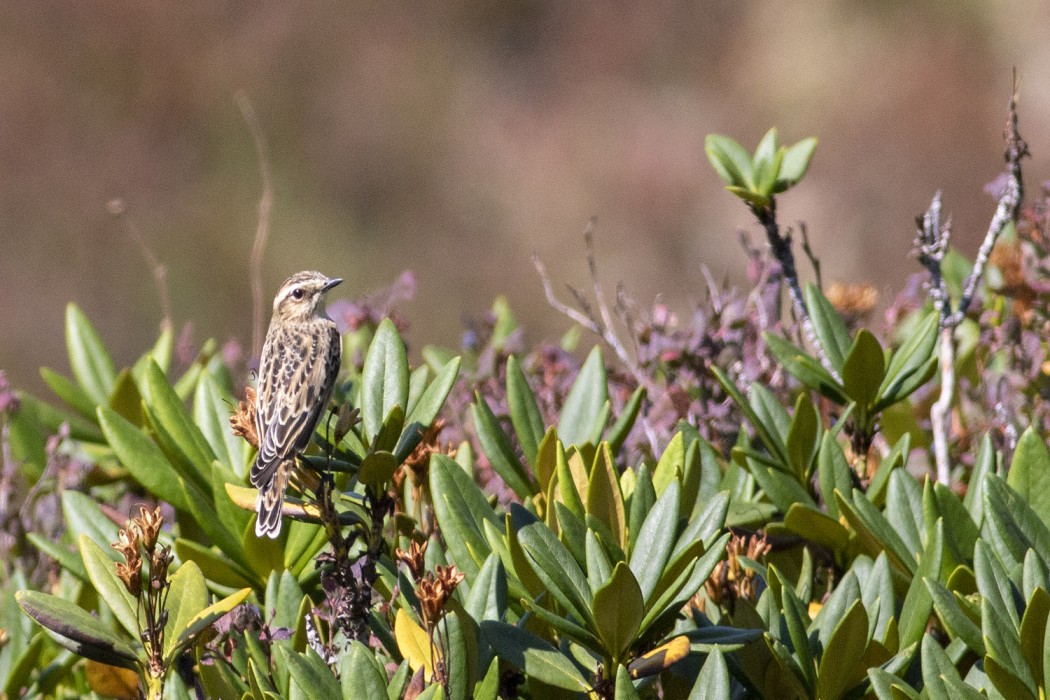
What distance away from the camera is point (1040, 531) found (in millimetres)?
2271

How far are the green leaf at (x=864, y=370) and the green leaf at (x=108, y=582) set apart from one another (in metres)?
1.59

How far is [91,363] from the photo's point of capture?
4121 mm

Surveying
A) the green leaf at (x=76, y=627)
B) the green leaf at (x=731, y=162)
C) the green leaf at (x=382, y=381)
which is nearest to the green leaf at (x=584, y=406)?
the green leaf at (x=382, y=381)

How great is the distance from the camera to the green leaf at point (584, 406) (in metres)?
2.87

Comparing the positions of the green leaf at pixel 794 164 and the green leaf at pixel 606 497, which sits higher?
the green leaf at pixel 794 164

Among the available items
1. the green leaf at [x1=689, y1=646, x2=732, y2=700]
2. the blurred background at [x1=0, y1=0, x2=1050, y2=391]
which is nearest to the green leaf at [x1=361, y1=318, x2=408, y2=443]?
the green leaf at [x1=689, y1=646, x2=732, y2=700]

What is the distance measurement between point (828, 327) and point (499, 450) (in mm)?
864

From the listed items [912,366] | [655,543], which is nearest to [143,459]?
[655,543]

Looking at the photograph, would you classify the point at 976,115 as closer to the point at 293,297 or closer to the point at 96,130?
the point at 96,130

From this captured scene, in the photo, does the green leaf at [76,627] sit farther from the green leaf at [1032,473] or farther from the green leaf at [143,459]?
the green leaf at [1032,473]

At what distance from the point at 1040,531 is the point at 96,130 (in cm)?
1393

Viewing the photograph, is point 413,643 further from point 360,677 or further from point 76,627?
point 76,627

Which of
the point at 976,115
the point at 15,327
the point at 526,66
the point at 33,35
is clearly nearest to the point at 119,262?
the point at 15,327

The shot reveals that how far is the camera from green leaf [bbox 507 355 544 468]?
2754 millimetres
